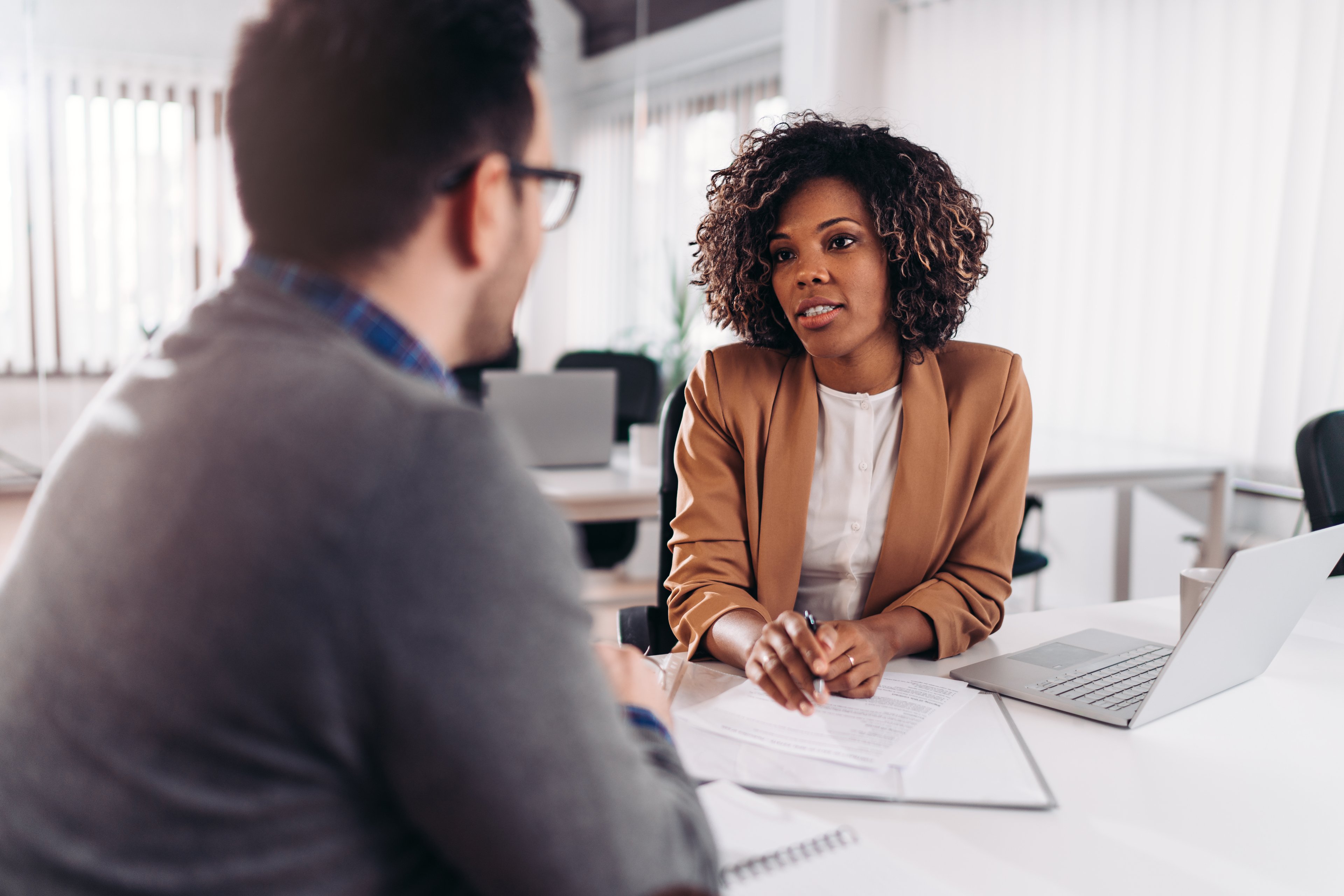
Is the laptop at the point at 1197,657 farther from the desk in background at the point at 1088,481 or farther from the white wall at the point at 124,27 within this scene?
the white wall at the point at 124,27

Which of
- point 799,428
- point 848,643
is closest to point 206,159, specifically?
point 799,428

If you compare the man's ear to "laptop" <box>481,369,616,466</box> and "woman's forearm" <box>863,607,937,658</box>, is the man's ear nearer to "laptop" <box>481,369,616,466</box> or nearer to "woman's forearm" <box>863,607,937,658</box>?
"woman's forearm" <box>863,607,937,658</box>

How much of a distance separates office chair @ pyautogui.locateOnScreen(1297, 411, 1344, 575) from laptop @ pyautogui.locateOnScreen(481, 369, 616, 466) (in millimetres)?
1613

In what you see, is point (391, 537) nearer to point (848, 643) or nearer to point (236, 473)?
point (236, 473)

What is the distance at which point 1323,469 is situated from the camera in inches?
67.8

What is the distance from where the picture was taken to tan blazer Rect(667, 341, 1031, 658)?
1361 millimetres

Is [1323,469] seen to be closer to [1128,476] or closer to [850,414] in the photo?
[850,414]

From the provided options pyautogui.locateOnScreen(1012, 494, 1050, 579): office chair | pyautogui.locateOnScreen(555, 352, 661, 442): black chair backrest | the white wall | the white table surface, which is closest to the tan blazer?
the white table surface

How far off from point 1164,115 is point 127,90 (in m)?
3.84

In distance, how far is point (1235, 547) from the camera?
3027 millimetres

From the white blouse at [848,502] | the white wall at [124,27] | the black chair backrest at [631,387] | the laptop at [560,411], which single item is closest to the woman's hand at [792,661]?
the white blouse at [848,502]

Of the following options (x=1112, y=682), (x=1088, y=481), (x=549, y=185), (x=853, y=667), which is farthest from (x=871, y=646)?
(x=1088, y=481)

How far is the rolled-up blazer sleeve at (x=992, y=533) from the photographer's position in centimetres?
129

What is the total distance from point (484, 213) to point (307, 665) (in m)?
0.28
